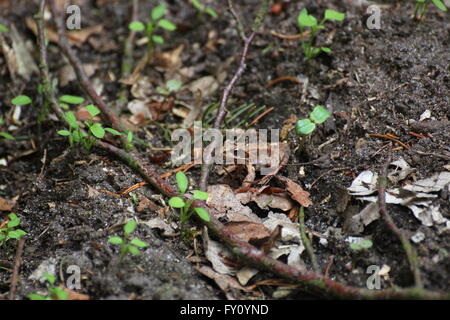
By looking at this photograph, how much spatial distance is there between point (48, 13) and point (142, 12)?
0.84 meters

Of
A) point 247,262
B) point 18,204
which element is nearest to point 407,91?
point 247,262

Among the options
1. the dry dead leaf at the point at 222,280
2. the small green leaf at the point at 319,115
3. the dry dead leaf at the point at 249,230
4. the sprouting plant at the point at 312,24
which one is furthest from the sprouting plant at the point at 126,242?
the sprouting plant at the point at 312,24

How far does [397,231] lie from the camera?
217 cm

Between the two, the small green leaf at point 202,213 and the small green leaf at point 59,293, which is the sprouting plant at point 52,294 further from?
the small green leaf at point 202,213

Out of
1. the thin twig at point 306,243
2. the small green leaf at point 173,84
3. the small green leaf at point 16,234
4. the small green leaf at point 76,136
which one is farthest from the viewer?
the small green leaf at point 173,84

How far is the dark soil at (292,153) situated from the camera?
2.23 meters

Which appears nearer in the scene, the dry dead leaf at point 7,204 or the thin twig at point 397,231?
the thin twig at point 397,231

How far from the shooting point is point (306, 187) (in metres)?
2.66

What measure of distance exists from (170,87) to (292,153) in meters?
1.11

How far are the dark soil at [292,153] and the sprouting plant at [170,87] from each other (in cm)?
18

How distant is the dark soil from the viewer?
2227 millimetres

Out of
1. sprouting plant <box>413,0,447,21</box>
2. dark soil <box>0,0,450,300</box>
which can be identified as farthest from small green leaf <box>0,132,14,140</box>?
sprouting plant <box>413,0,447,21</box>

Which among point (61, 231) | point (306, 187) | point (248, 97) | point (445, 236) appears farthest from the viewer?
point (248, 97)
